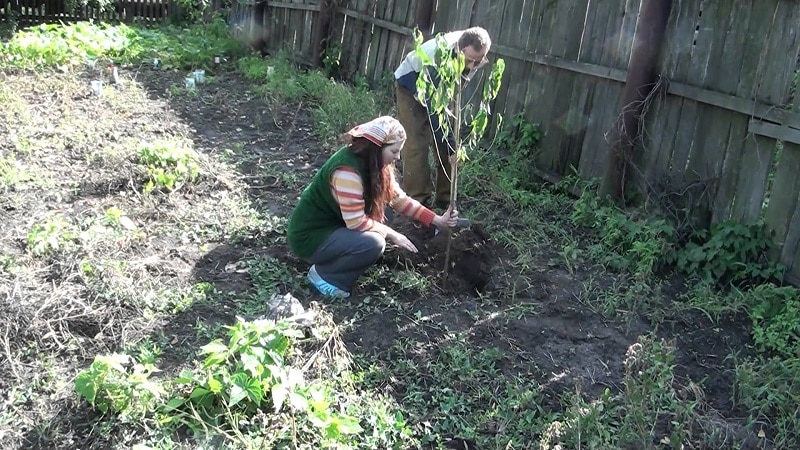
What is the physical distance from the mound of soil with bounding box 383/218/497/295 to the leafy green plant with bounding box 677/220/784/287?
1301mm

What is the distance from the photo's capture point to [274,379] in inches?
123

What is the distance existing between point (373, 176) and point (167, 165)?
2412 mm

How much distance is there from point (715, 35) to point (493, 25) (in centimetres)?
261

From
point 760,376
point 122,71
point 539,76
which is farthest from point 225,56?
point 760,376

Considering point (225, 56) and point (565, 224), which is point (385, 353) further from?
point (225, 56)

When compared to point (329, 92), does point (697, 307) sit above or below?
below

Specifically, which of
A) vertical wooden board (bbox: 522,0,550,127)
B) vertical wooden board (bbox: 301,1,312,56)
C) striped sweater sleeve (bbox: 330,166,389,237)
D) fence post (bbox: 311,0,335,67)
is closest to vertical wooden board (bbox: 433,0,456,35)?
vertical wooden board (bbox: 522,0,550,127)

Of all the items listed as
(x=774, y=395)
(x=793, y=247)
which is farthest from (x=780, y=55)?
(x=774, y=395)

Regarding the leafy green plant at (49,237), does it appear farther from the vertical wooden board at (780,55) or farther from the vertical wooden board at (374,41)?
the vertical wooden board at (374,41)

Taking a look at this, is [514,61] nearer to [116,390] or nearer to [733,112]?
[733,112]

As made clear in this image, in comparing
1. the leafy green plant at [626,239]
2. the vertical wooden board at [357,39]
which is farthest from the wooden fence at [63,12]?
the leafy green plant at [626,239]

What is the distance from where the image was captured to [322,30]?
10422 millimetres

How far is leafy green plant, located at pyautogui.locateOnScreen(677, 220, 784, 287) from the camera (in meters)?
4.58

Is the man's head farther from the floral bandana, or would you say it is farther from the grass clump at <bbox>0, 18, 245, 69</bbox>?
the grass clump at <bbox>0, 18, 245, 69</bbox>
